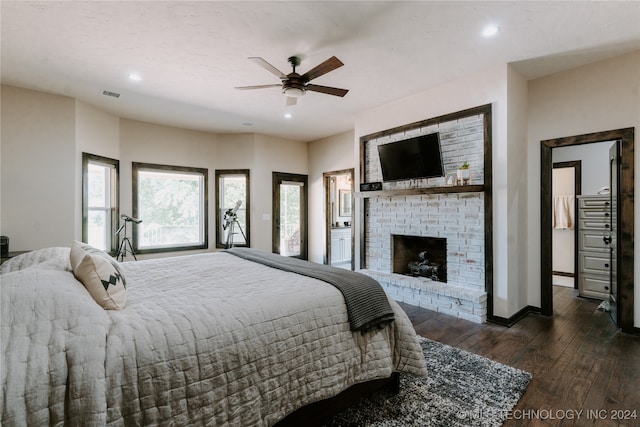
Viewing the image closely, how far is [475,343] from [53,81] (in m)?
5.43

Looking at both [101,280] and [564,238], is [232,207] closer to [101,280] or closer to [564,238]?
[101,280]

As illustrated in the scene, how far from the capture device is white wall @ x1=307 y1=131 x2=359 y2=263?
6.06 m

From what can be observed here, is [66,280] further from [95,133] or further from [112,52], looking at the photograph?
[95,133]

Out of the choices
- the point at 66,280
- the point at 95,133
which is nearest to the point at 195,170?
the point at 95,133

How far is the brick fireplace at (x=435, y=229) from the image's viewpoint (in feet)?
11.4

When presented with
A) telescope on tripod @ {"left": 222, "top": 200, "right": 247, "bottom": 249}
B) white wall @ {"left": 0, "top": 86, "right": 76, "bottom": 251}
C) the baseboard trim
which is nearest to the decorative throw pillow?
white wall @ {"left": 0, "top": 86, "right": 76, "bottom": 251}

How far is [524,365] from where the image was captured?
2371mm

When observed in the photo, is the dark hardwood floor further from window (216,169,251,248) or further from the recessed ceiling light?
window (216,169,251,248)

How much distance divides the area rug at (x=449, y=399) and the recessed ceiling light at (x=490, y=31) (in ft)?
9.23

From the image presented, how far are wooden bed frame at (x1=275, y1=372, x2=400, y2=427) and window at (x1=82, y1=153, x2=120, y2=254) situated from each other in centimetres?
423

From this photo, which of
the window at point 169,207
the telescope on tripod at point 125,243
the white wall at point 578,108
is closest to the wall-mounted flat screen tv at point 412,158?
the white wall at point 578,108

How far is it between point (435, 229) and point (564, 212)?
3.47m

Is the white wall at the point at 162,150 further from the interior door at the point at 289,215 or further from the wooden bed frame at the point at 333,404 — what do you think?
the wooden bed frame at the point at 333,404

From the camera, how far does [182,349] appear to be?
1.21m
